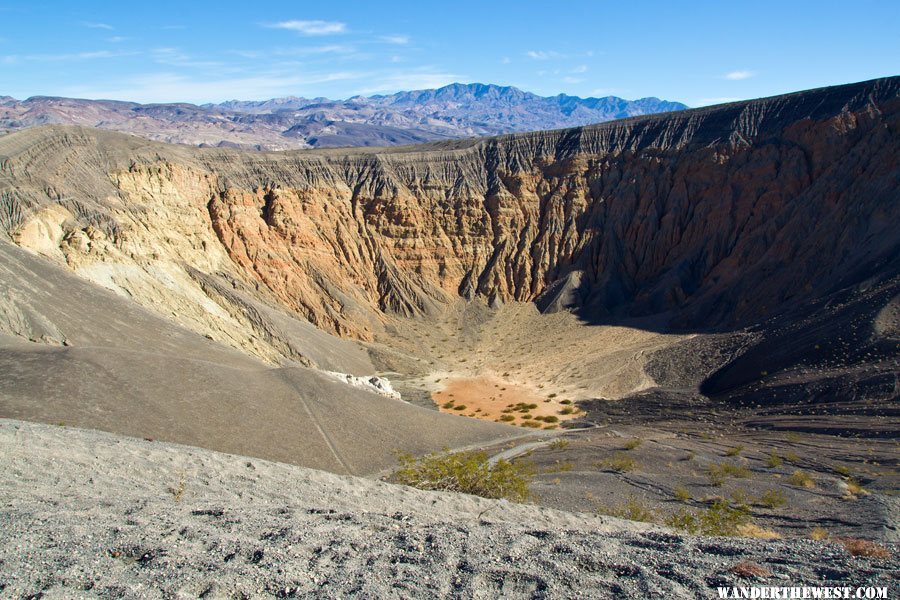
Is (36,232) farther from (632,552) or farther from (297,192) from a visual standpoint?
(632,552)

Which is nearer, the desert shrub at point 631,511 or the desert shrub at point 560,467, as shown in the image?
the desert shrub at point 631,511

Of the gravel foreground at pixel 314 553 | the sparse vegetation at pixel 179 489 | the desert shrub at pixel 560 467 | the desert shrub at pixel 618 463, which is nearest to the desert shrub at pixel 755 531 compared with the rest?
the gravel foreground at pixel 314 553

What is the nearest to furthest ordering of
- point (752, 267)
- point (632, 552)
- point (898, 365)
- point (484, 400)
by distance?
point (632, 552)
point (898, 365)
point (484, 400)
point (752, 267)

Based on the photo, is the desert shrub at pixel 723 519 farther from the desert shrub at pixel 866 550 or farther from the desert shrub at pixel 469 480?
the desert shrub at pixel 469 480

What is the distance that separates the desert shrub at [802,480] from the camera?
793 inches

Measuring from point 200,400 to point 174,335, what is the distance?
686cm

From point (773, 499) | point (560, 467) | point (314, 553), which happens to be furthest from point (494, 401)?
point (314, 553)

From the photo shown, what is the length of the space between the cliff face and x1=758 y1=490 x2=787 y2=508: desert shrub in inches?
966

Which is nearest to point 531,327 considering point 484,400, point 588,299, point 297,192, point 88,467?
point 588,299

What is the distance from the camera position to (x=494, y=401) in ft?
126

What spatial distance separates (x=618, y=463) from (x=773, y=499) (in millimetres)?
5267

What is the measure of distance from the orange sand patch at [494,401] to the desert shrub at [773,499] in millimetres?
14001

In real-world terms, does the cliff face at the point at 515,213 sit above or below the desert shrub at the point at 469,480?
above

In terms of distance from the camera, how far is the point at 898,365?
28.0 m
